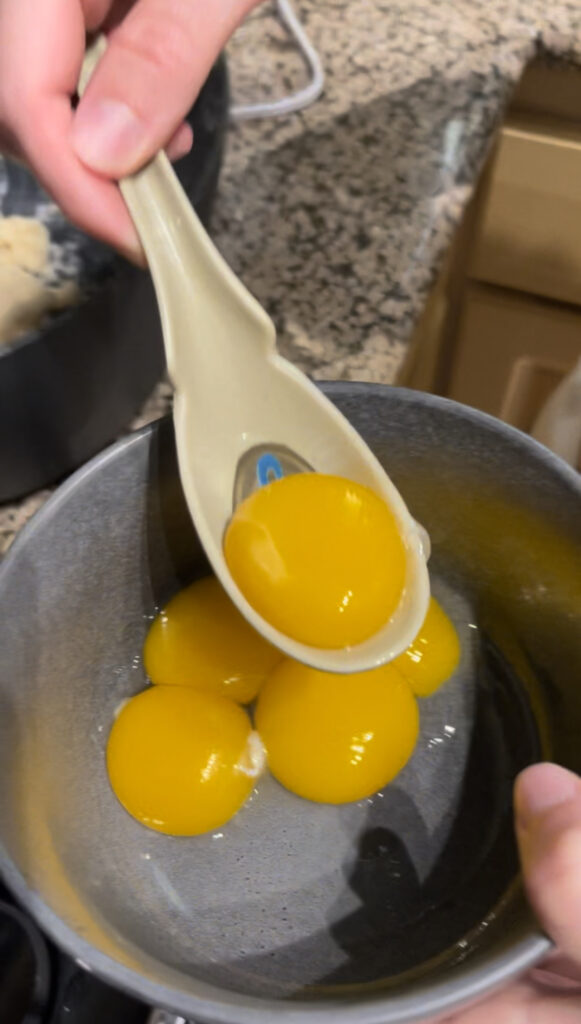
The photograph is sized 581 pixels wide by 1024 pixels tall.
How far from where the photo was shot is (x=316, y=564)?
2.36 feet

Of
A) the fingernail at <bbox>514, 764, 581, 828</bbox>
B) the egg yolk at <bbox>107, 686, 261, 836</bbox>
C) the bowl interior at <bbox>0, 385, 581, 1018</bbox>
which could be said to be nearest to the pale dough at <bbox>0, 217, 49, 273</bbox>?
the bowl interior at <bbox>0, 385, 581, 1018</bbox>

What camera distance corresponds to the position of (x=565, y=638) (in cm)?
75

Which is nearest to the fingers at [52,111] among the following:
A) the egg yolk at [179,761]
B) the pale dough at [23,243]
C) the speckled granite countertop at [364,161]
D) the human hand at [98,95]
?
the human hand at [98,95]

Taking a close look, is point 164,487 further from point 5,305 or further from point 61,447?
point 5,305

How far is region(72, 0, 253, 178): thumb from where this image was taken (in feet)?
2.23

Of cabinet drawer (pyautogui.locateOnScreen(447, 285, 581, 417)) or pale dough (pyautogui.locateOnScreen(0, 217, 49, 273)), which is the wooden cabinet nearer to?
cabinet drawer (pyautogui.locateOnScreen(447, 285, 581, 417))

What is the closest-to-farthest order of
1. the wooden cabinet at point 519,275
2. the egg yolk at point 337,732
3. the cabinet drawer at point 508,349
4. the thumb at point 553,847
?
the thumb at point 553,847 < the egg yolk at point 337,732 < the wooden cabinet at point 519,275 < the cabinet drawer at point 508,349

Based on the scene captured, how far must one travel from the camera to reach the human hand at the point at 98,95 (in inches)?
26.9

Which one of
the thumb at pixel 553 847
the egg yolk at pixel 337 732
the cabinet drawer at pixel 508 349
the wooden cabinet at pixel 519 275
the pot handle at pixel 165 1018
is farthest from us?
the cabinet drawer at pixel 508 349

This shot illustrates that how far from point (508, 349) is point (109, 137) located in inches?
39.8

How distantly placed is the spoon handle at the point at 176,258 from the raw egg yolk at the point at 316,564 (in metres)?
0.14

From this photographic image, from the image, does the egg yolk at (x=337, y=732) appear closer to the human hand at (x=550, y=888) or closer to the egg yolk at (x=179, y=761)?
the egg yolk at (x=179, y=761)

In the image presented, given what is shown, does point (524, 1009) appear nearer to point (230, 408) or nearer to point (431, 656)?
point (431, 656)

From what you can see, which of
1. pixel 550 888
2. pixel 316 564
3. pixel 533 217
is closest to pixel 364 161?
pixel 533 217
